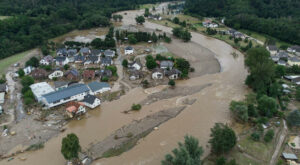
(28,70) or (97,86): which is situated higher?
(28,70)

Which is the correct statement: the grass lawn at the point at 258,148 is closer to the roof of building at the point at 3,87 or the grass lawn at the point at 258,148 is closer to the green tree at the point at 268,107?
the green tree at the point at 268,107

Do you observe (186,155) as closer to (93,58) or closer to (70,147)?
(70,147)

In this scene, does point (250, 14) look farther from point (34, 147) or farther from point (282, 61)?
point (34, 147)

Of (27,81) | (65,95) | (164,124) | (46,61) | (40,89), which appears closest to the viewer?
(164,124)

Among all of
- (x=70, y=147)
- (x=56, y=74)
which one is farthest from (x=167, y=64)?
(x=70, y=147)

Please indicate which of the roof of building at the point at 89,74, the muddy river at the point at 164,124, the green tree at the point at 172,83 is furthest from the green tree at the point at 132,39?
the green tree at the point at 172,83
